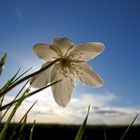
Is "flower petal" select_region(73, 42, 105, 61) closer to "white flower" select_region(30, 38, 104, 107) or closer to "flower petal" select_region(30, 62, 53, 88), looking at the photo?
"white flower" select_region(30, 38, 104, 107)

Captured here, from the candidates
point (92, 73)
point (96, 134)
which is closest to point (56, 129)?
point (96, 134)

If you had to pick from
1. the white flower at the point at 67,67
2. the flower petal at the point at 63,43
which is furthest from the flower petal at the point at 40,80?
the flower petal at the point at 63,43

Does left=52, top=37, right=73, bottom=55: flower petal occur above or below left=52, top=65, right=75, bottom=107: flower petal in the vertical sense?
above

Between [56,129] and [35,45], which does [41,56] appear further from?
[56,129]

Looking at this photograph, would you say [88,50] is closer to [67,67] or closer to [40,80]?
[67,67]

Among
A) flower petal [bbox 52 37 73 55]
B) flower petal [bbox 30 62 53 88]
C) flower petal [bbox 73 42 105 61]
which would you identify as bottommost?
flower petal [bbox 30 62 53 88]

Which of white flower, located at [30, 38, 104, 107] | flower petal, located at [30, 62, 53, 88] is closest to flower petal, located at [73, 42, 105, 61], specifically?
white flower, located at [30, 38, 104, 107]

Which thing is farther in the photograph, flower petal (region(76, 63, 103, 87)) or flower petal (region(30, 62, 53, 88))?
flower petal (region(76, 63, 103, 87))

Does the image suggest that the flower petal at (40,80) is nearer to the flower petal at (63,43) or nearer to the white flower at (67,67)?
the white flower at (67,67)
